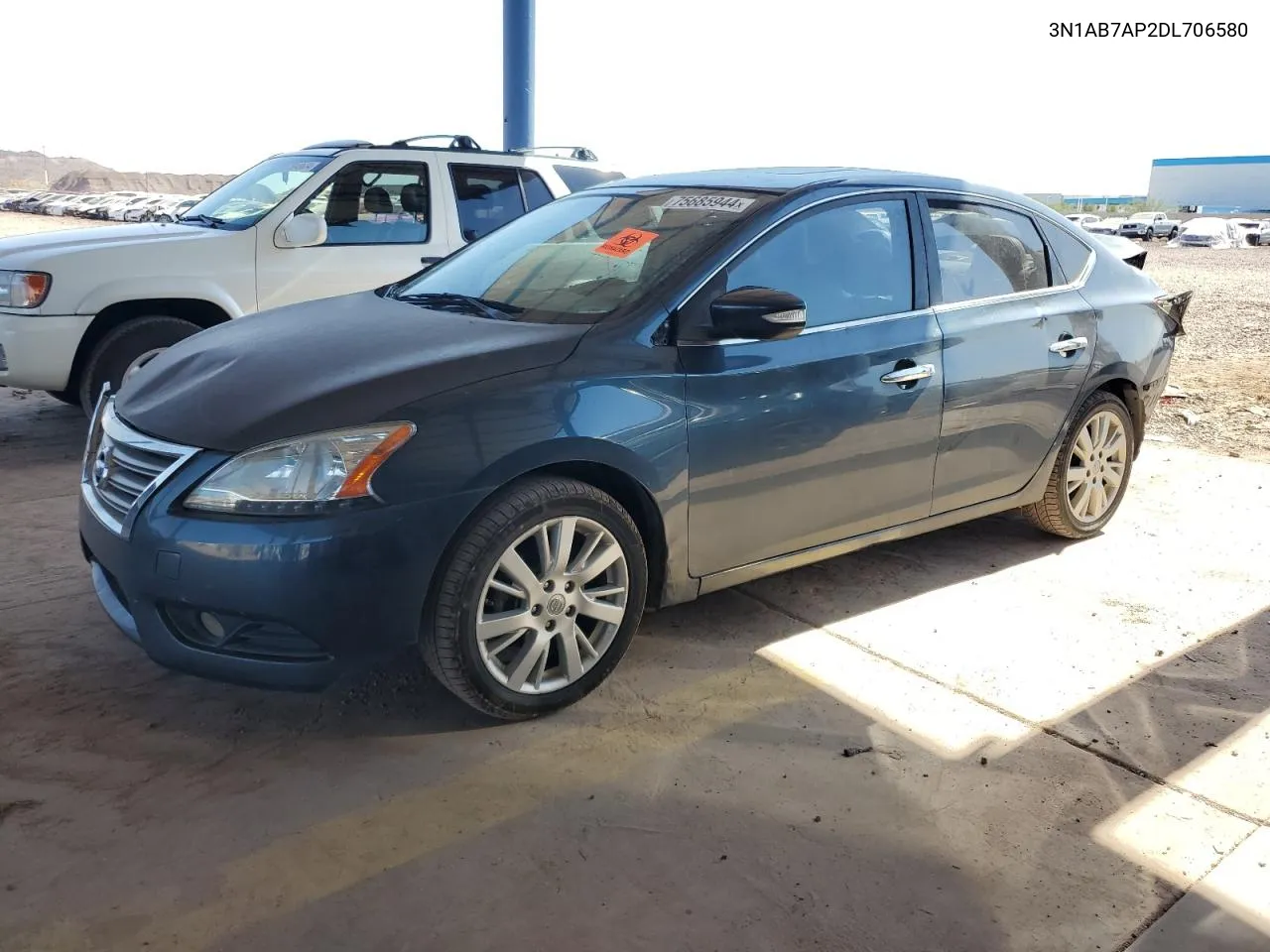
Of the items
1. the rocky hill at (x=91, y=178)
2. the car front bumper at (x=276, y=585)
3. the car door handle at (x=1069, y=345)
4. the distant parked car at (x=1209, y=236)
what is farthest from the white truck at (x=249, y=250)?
the rocky hill at (x=91, y=178)

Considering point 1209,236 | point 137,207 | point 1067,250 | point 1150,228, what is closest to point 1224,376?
Result: point 1067,250

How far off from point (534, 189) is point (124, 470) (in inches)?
196

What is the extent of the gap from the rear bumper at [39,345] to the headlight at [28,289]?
67 mm

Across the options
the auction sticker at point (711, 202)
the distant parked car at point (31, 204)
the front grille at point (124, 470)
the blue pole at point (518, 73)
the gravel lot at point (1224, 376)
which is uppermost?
→ the blue pole at point (518, 73)

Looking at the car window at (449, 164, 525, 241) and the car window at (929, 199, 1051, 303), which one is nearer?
the car window at (929, 199, 1051, 303)

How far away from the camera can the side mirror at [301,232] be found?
6.41 m

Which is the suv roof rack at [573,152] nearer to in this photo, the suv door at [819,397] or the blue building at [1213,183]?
the suv door at [819,397]

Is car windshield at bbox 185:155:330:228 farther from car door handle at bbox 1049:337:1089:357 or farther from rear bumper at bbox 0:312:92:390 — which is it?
car door handle at bbox 1049:337:1089:357

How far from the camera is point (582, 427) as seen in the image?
10.2ft

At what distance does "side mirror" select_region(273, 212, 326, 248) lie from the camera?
21.0 feet

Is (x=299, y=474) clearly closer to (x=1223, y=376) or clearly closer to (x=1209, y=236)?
(x=1223, y=376)

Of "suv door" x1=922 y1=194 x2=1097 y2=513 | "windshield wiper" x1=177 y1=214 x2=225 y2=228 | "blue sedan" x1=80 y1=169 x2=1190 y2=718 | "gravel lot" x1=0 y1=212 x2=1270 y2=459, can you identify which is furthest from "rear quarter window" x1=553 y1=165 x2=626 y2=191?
"gravel lot" x1=0 y1=212 x2=1270 y2=459

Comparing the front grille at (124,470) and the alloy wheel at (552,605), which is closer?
the front grille at (124,470)

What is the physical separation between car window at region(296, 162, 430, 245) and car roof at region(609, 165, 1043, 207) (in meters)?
2.92
